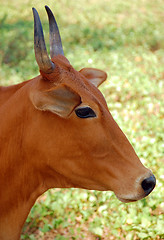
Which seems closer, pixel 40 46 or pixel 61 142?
pixel 40 46

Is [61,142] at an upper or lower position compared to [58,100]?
lower

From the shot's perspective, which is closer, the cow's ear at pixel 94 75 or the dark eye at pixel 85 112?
the dark eye at pixel 85 112

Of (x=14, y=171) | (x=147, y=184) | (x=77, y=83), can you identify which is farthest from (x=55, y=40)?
(x=147, y=184)

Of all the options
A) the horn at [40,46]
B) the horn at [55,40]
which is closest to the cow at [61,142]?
the horn at [40,46]

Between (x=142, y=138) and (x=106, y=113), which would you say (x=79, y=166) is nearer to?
(x=106, y=113)

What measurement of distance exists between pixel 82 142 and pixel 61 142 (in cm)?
12

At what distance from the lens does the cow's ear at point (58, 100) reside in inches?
87.4

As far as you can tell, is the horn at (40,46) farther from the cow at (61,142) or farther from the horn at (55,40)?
the horn at (55,40)

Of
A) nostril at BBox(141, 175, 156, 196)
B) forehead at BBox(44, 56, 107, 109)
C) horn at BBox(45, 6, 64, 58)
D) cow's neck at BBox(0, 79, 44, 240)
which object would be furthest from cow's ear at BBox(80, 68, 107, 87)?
nostril at BBox(141, 175, 156, 196)

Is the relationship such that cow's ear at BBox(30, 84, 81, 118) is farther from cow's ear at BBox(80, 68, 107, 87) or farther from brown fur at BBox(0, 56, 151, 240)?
cow's ear at BBox(80, 68, 107, 87)

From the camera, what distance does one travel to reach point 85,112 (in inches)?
90.7

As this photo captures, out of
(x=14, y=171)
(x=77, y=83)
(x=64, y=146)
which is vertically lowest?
(x=14, y=171)

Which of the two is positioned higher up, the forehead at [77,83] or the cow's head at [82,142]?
the forehead at [77,83]

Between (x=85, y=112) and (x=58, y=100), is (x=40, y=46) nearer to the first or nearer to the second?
(x=58, y=100)
